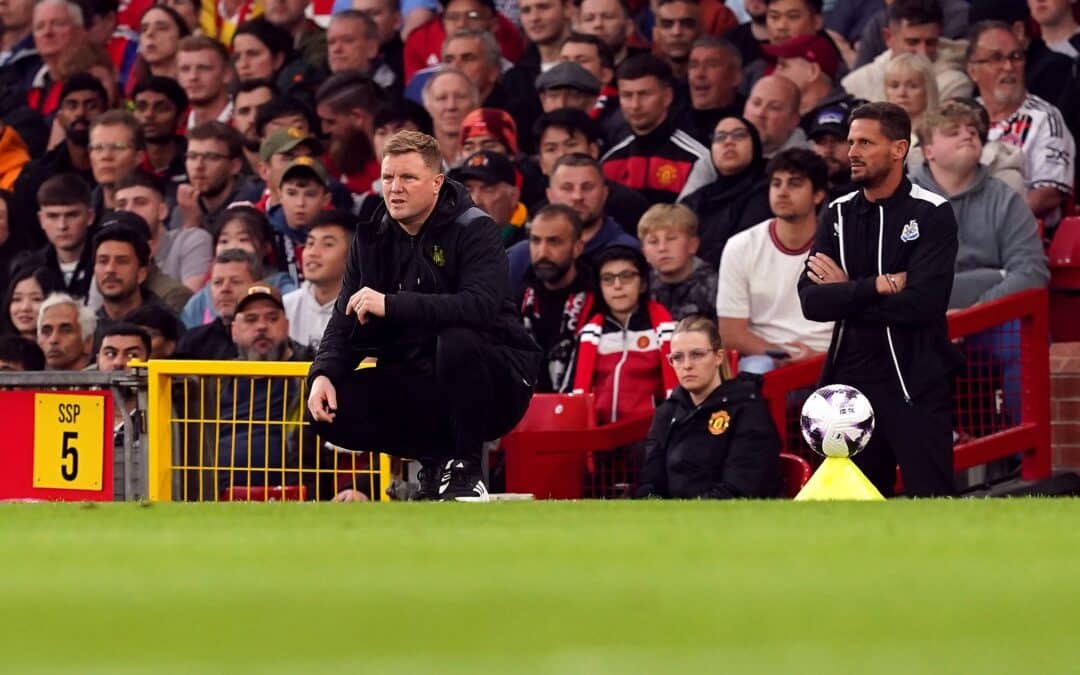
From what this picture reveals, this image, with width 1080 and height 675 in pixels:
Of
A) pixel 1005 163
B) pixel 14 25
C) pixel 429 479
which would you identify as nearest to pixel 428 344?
pixel 429 479

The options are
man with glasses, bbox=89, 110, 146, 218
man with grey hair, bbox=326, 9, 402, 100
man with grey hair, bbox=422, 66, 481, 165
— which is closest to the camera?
man with grey hair, bbox=422, 66, 481, 165

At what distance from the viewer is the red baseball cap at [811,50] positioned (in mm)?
13914

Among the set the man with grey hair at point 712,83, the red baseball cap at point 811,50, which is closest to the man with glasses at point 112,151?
the man with grey hair at point 712,83

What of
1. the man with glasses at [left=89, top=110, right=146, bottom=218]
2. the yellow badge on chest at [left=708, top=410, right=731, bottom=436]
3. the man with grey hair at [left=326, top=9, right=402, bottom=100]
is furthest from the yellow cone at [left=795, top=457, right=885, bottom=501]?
the man with glasses at [left=89, top=110, right=146, bottom=218]

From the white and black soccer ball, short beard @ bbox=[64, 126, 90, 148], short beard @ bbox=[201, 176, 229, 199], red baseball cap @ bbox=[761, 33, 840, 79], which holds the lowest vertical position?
the white and black soccer ball

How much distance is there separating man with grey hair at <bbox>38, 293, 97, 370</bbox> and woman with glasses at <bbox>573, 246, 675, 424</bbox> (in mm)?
3136

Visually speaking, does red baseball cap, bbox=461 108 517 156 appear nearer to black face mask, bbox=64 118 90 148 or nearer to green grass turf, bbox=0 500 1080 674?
black face mask, bbox=64 118 90 148

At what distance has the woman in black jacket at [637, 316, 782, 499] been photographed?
1038 cm

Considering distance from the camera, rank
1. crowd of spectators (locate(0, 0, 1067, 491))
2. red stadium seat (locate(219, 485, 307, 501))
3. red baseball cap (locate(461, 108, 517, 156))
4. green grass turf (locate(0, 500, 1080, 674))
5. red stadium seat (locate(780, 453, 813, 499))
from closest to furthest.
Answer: green grass turf (locate(0, 500, 1080, 674)), red stadium seat (locate(219, 485, 307, 501)), red stadium seat (locate(780, 453, 813, 499)), crowd of spectators (locate(0, 0, 1067, 491)), red baseball cap (locate(461, 108, 517, 156))

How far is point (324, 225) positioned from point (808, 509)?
5.91 metres

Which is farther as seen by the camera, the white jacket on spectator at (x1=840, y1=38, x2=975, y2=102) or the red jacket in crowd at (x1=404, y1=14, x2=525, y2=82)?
the red jacket in crowd at (x1=404, y1=14, x2=525, y2=82)

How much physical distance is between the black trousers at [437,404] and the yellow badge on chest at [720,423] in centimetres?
137

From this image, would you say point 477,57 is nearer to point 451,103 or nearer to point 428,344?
point 451,103

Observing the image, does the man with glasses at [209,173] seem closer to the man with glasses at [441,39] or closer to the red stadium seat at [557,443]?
the man with glasses at [441,39]
